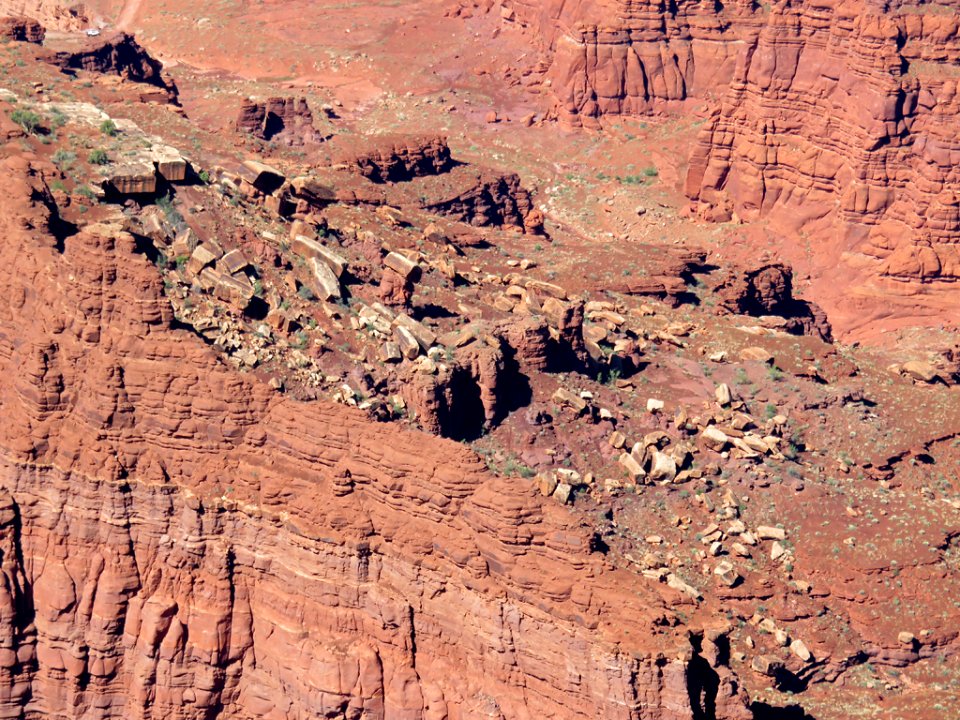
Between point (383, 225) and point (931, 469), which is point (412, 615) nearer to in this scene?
point (931, 469)

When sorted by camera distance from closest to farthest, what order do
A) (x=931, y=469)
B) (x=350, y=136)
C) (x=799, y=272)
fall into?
1. (x=931, y=469)
2. (x=799, y=272)
3. (x=350, y=136)

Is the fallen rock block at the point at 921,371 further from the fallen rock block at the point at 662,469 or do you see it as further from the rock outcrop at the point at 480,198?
the rock outcrop at the point at 480,198

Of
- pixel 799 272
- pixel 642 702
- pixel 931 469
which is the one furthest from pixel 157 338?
pixel 799 272

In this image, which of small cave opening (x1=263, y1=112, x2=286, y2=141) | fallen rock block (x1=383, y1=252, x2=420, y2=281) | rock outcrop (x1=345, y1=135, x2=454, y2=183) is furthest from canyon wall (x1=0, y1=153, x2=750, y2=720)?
small cave opening (x1=263, y1=112, x2=286, y2=141)

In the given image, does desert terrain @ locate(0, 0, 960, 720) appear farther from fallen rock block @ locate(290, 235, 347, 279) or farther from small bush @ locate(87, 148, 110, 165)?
small bush @ locate(87, 148, 110, 165)

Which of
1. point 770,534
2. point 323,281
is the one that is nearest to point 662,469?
point 770,534

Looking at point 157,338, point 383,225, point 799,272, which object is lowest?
point 799,272

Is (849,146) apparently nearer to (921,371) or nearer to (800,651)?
(921,371)
